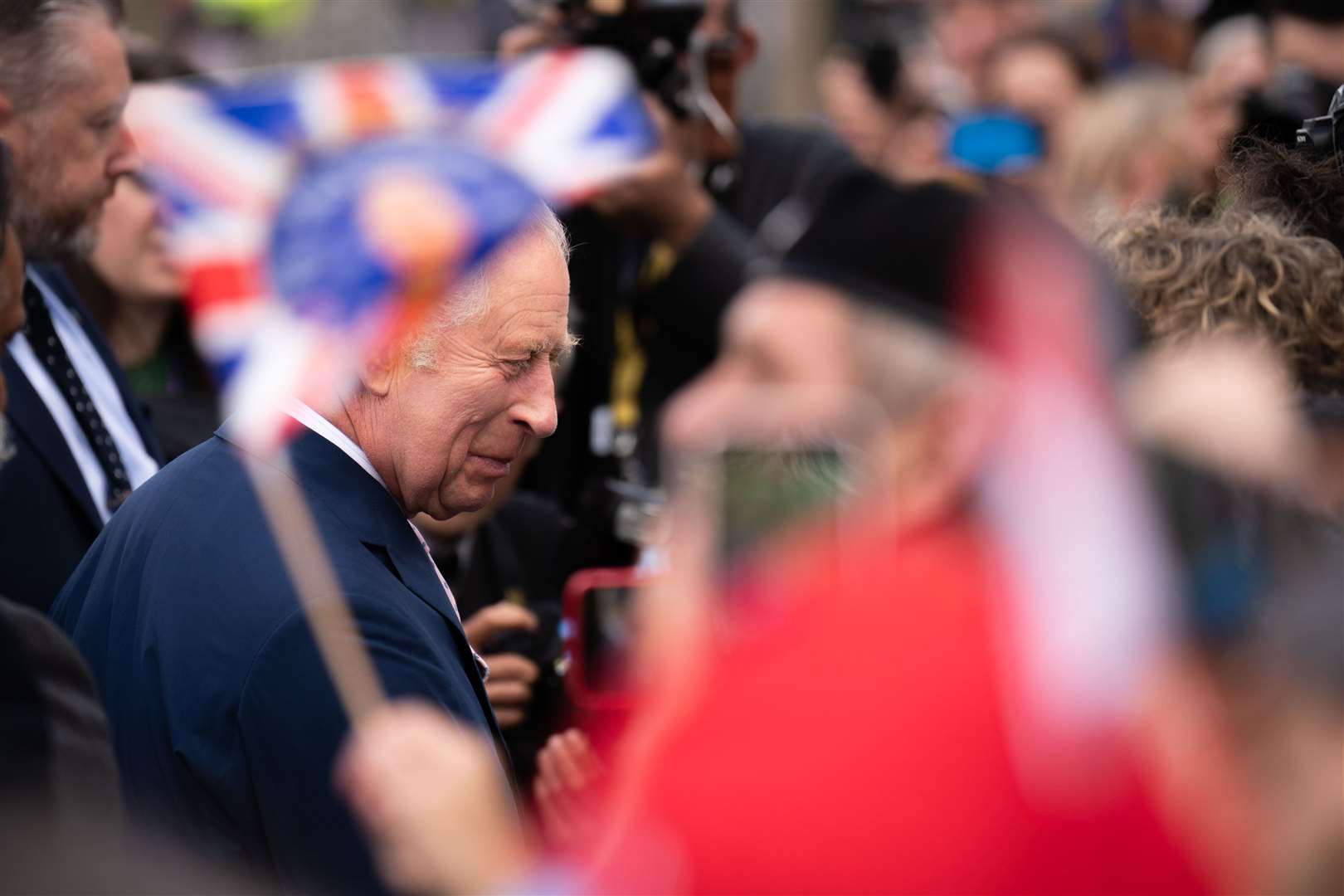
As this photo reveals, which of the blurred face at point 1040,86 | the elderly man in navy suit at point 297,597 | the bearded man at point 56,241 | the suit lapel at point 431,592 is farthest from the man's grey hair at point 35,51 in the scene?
the blurred face at point 1040,86

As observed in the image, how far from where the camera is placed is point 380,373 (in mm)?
2311

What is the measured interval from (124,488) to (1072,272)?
7.90 feet

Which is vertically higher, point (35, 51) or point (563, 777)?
point (35, 51)

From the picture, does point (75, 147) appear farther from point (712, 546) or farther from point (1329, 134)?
point (712, 546)

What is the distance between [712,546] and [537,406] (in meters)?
1.27

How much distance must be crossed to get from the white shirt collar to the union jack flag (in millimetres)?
17

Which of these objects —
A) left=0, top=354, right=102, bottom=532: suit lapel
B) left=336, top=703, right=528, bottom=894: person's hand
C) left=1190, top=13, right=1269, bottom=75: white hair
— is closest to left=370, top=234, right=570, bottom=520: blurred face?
left=336, top=703, right=528, bottom=894: person's hand

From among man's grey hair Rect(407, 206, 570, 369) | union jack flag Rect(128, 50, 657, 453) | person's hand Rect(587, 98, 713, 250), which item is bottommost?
person's hand Rect(587, 98, 713, 250)

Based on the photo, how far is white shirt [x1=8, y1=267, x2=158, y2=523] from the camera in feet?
10.6

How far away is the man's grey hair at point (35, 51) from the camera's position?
312 cm

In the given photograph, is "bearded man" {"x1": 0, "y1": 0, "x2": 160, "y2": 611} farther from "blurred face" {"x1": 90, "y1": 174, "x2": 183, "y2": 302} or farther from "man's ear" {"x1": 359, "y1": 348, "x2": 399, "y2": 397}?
"man's ear" {"x1": 359, "y1": 348, "x2": 399, "y2": 397}

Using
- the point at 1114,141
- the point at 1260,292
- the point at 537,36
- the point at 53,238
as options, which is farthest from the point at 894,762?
the point at 1114,141

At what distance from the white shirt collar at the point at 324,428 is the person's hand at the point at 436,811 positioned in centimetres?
57

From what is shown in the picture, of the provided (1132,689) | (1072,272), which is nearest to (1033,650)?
(1132,689)
